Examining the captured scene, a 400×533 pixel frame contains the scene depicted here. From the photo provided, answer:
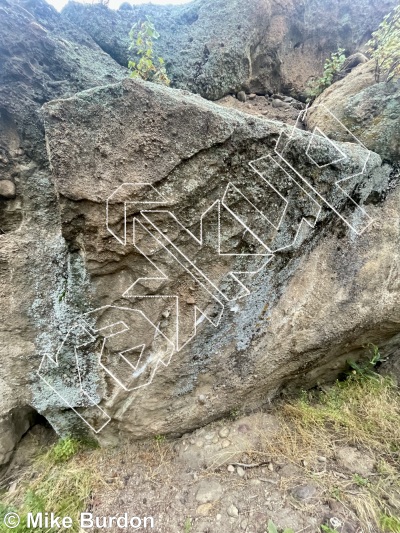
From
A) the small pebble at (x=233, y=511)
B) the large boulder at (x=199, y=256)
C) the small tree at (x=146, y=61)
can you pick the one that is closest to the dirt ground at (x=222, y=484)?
the small pebble at (x=233, y=511)

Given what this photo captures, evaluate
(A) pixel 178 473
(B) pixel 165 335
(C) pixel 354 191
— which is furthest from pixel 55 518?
(C) pixel 354 191

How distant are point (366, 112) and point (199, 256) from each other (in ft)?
5.94

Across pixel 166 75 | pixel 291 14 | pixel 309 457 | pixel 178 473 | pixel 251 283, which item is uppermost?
pixel 291 14

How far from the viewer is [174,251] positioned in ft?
5.83

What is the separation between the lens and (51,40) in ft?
7.20

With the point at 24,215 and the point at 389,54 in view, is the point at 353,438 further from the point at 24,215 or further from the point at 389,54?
the point at 389,54

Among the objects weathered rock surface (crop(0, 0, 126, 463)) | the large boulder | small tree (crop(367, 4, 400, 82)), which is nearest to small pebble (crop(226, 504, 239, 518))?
the large boulder

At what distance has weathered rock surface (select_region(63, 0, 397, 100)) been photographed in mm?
2848

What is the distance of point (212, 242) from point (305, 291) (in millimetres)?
771

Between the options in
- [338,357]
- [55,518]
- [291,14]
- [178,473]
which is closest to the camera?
[55,518]

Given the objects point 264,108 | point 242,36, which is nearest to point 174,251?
point 264,108

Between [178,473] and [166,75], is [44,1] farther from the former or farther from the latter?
[178,473]
